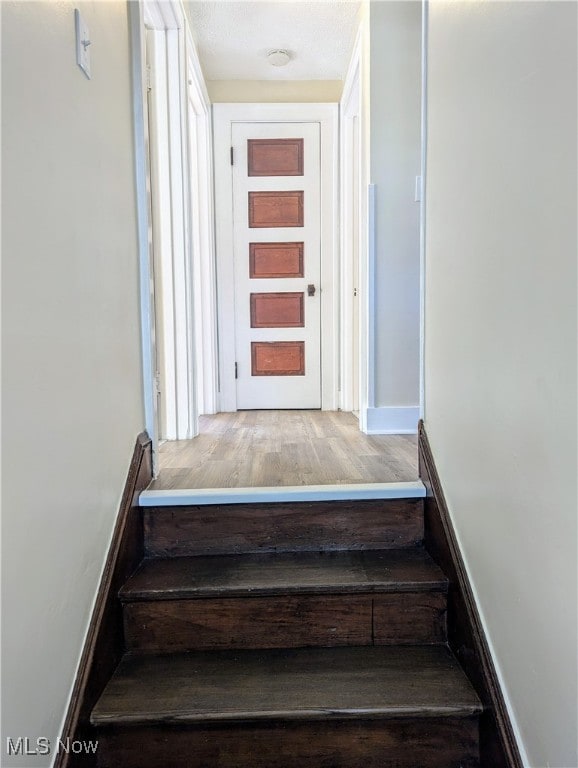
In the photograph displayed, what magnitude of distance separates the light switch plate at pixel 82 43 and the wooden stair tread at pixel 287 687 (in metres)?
1.37

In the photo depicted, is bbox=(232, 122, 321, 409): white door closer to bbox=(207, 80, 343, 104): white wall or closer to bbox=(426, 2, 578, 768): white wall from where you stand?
bbox=(207, 80, 343, 104): white wall

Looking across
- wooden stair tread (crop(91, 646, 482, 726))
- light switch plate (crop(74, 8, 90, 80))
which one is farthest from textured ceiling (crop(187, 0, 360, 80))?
wooden stair tread (crop(91, 646, 482, 726))

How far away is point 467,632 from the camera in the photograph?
3.88 ft

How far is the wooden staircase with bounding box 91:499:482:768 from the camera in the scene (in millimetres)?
1115

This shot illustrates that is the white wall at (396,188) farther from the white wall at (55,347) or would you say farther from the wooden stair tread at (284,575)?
the white wall at (55,347)

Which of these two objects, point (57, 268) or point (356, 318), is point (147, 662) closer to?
point (57, 268)

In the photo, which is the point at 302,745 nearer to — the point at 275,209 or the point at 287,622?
the point at 287,622

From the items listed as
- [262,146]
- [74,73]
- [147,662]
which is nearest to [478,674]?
[147,662]

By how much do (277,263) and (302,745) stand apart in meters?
2.97

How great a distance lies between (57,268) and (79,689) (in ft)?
2.72

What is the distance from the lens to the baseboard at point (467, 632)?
1.02 metres

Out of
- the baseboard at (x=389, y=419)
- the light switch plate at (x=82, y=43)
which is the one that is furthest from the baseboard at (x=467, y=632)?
the light switch plate at (x=82, y=43)

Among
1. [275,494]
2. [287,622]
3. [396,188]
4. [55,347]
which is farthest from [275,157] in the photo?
[287,622]

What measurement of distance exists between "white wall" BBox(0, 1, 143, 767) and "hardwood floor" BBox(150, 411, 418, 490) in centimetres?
45
